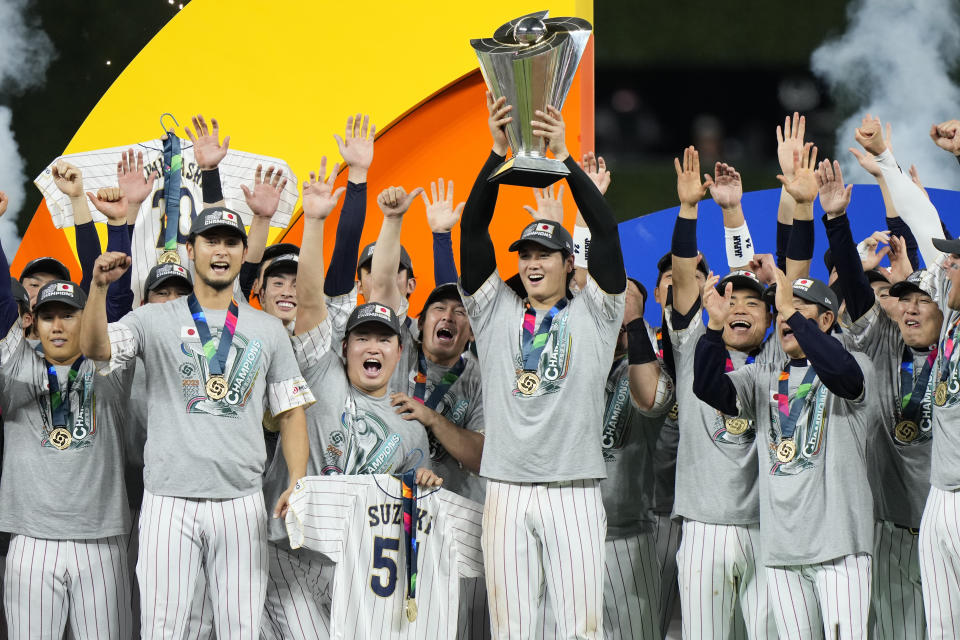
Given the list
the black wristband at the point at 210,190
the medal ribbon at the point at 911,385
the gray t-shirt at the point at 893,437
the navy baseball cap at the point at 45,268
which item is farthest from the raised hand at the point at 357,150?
the medal ribbon at the point at 911,385

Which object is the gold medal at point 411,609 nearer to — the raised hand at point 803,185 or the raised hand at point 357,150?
the raised hand at point 357,150

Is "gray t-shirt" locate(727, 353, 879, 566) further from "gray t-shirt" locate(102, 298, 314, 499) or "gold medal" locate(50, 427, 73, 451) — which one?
"gold medal" locate(50, 427, 73, 451)

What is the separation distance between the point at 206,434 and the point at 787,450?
2.14m

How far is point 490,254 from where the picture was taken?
401 centimetres

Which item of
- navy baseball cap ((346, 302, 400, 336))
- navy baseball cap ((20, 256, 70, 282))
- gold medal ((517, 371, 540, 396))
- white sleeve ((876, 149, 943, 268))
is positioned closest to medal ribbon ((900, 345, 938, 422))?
white sleeve ((876, 149, 943, 268))

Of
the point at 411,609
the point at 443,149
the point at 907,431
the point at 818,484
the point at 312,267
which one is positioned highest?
the point at 443,149

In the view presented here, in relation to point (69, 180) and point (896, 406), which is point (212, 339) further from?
point (896, 406)

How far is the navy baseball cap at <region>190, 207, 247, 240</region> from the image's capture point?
391cm

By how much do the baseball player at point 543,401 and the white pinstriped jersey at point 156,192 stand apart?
5.61 feet

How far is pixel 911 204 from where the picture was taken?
14.4 ft

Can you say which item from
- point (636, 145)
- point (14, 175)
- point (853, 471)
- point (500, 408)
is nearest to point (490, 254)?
point (500, 408)

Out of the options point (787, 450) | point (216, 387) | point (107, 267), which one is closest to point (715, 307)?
point (787, 450)

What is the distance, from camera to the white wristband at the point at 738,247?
15.4 feet

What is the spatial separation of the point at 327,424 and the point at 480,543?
0.76m
